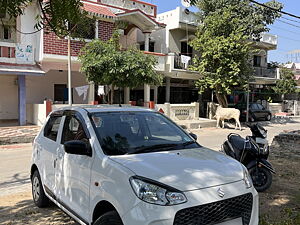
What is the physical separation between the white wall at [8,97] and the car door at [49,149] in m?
13.7

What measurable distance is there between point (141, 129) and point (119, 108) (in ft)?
1.43

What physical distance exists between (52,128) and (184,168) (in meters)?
2.49

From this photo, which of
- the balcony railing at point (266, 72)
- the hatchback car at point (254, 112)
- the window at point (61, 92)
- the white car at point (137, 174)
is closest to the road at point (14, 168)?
the white car at point (137, 174)

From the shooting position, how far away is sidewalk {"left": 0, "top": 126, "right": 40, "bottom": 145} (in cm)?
1207

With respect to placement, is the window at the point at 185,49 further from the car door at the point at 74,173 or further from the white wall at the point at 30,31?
the car door at the point at 74,173

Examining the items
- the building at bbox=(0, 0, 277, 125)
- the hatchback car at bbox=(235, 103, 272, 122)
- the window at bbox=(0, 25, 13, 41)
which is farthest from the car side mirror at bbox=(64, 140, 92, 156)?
the hatchback car at bbox=(235, 103, 272, 122)

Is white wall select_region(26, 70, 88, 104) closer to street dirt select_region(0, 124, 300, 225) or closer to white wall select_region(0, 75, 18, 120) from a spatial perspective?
white wall select_region(0, 75, 18, 120)

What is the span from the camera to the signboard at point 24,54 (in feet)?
49.5

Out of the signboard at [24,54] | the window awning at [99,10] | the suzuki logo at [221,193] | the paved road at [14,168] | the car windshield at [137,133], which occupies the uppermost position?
the window awning at [99,10]

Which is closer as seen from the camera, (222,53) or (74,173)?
(74,173)

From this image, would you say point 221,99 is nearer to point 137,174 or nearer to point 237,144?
point 237,144

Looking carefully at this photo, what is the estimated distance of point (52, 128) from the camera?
4648 mm

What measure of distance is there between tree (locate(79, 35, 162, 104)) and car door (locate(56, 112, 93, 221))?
977 cm

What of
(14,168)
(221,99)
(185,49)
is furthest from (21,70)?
(185,49)
